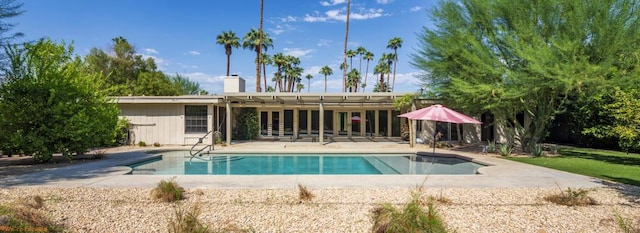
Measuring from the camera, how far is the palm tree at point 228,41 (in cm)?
3259

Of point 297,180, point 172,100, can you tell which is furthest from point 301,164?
point 172,100

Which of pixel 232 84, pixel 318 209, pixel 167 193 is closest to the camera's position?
pixel 318 209

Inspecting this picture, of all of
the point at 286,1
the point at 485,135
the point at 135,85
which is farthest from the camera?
the point at 135,85

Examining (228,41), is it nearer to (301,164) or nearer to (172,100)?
(172,100)

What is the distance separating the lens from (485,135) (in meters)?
18.1

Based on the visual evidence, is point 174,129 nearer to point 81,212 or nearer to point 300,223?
point 81,212

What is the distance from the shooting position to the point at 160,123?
16016mm

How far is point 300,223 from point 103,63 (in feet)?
104

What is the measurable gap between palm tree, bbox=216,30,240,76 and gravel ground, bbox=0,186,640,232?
28359mm

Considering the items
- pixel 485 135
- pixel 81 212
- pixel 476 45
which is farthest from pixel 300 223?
pixel 485 135

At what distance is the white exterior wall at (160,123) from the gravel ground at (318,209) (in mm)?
10236

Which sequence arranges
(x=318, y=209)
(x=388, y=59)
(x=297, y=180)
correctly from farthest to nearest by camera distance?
(x=388, y=59), (x=297, y=180), (x=318, y=209)

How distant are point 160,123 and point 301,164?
353 inches

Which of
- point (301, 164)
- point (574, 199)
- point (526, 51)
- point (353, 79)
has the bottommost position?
point (301, 164)
